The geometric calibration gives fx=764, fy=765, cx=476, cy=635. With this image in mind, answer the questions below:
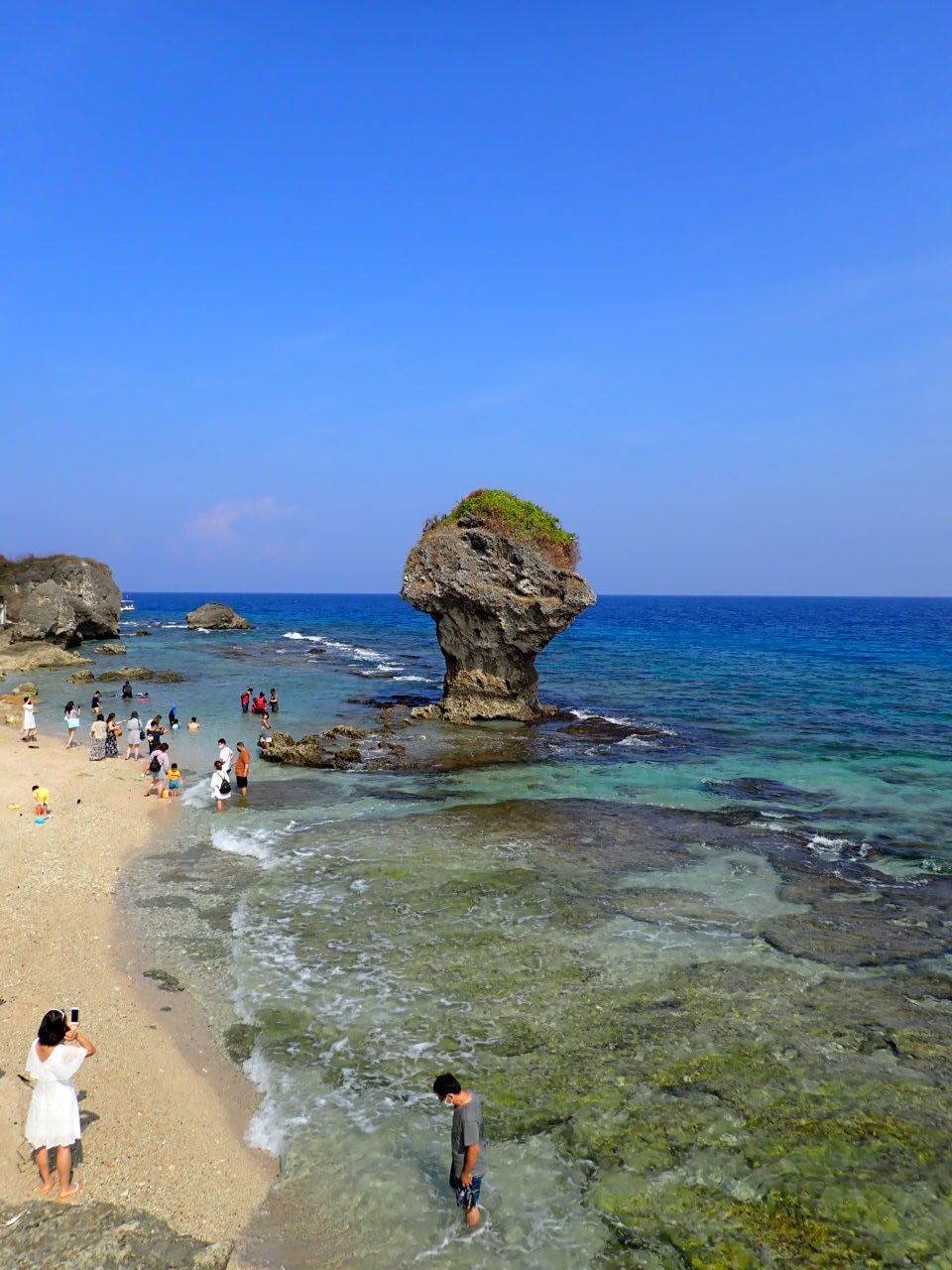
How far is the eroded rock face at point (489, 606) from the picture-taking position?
38.8 m

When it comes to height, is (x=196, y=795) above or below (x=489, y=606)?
below

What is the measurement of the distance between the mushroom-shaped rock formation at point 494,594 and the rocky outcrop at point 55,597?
43560 mm

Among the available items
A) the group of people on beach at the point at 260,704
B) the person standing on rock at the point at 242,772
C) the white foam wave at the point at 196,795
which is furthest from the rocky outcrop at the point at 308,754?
the group of people on beach at the point at 260,704

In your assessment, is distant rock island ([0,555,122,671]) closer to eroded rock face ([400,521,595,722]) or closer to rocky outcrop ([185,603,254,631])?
rocky outcrop ([185,603,254,631])

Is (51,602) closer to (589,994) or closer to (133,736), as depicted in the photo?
(133,736)

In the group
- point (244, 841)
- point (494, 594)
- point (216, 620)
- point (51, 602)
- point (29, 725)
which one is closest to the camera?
point (244, 841)

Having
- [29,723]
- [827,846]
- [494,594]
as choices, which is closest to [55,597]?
[29,723]

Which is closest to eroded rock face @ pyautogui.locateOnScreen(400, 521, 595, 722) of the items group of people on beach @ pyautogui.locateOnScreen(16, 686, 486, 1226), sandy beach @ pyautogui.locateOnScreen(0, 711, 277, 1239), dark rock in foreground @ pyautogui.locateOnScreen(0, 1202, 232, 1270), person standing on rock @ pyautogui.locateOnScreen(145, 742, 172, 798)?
person standing on rock @ pyautogui.locateOnScreen(145, 742, 172, 798)

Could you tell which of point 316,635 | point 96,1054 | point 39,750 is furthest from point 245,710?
point 316,635

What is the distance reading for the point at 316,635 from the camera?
100875 mm

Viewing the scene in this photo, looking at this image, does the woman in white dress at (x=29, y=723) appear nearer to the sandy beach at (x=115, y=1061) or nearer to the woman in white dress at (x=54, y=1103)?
the sandy beach at (x=115, y=1061)

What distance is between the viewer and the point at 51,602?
223 feet

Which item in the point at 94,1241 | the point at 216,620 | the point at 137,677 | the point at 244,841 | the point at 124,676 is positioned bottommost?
the point at 94,1241

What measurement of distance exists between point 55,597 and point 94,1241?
69.8 m
